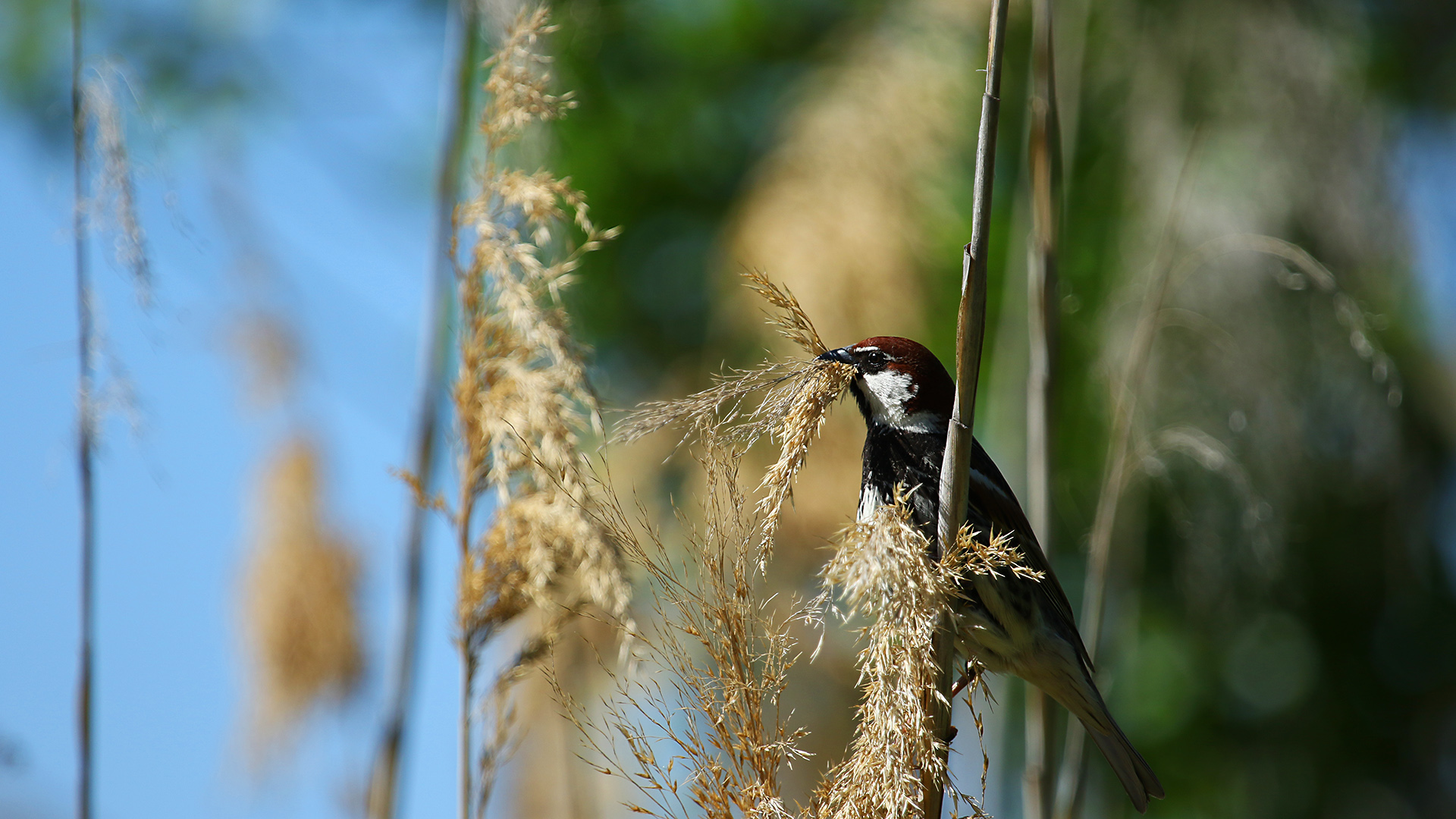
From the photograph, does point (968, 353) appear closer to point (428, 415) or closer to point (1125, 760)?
point (428, 415)

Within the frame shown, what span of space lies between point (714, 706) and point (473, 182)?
3.29 feet

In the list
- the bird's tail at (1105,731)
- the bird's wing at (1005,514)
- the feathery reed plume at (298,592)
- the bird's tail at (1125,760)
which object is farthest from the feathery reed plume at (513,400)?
A: the feathery reed plume at (298,592)

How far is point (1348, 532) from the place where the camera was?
661cm

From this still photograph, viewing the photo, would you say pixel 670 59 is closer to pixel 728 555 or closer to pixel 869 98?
pixel 869 98

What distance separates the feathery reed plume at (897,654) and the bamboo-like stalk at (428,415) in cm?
81

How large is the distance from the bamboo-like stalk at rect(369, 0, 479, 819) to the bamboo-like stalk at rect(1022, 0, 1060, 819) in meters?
0.96

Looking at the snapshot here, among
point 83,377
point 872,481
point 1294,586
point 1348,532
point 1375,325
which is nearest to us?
point 83,377

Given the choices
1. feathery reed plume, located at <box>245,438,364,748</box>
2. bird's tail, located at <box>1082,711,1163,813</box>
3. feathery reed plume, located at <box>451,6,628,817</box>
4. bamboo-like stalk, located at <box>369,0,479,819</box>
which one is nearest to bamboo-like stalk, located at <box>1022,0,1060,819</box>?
bird's tail, located at <box>1082,711,1163,813</box>

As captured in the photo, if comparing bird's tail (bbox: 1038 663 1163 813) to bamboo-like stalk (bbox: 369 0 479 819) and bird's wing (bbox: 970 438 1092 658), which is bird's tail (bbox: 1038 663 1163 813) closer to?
bird's wing (bbox: 970 438 1092 658)

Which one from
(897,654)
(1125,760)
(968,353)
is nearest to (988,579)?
(1125,760)

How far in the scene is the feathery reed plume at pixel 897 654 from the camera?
1.19 m

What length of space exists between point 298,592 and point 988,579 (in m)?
2.47

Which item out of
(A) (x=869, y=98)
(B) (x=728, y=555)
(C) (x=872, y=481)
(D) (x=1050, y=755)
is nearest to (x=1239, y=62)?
(A) (x=869, y=98)

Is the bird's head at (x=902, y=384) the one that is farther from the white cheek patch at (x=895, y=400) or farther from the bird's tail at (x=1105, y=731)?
the bird's tail at (x=1105, y=731)
